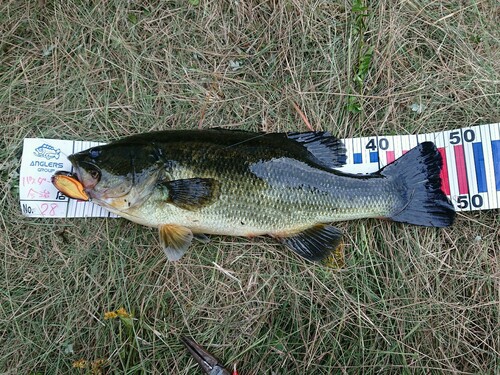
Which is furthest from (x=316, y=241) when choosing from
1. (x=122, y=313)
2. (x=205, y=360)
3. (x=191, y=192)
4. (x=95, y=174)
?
(x=95, y=174)

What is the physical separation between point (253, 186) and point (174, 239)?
2.41 ft

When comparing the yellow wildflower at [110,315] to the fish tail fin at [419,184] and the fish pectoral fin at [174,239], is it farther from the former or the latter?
the fish tail fin at [419,184]

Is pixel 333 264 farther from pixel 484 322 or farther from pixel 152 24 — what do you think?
pixel 152 24

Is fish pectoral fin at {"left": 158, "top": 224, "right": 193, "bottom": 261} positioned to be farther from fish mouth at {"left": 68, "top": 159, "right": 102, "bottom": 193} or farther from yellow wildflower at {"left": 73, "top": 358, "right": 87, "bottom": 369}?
yellow wildflower at {"left": 73, "top": 358, "right": 87, "bottom": 369}

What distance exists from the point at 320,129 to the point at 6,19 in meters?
2.93

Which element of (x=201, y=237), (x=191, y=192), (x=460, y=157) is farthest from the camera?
(x=460, y=157)

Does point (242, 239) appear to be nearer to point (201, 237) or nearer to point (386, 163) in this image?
point (201, 237)

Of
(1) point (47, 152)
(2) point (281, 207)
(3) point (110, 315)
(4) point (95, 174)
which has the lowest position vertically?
(3) point (110, 315)

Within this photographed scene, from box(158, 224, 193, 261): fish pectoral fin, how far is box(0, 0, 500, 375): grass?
22 centimetres

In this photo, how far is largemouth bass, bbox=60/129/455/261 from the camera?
292cm

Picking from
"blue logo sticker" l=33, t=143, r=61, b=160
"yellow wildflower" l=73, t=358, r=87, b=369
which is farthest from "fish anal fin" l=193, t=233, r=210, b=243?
"blue logo sticker" l=33, t=143, r=61, b=160

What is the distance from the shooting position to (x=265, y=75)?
3.48 meters

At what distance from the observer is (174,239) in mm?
3053

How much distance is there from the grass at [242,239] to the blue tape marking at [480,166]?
10.1 inches
